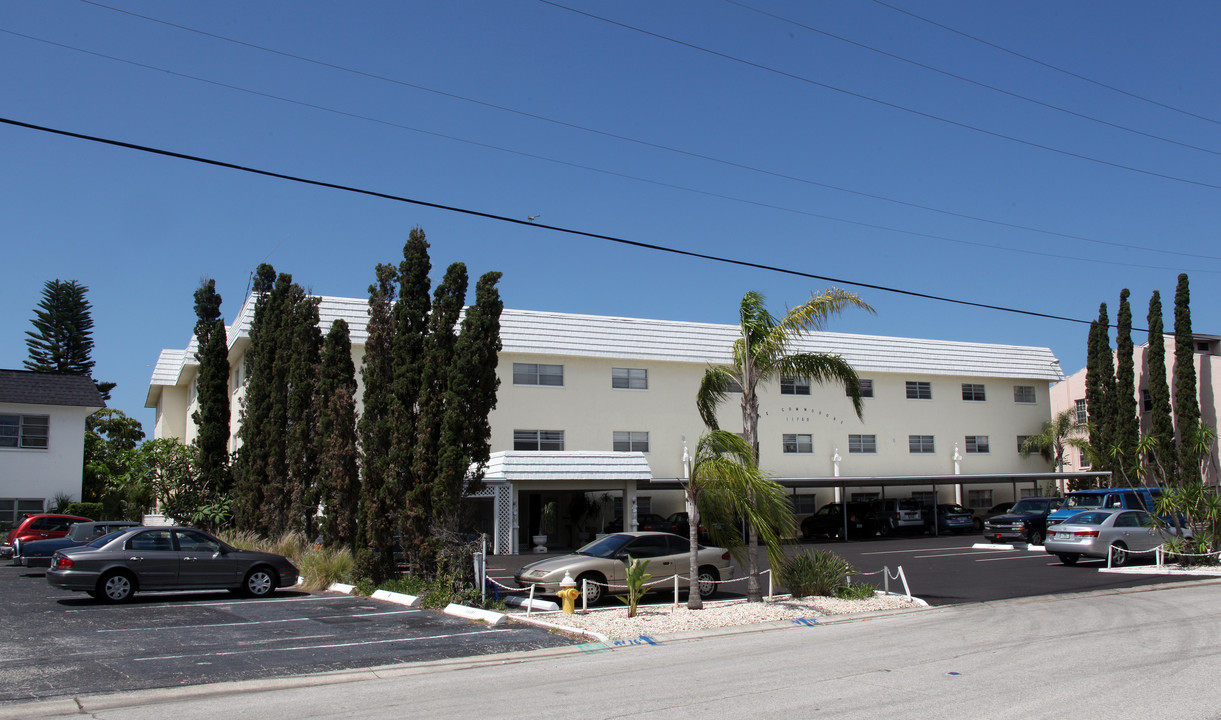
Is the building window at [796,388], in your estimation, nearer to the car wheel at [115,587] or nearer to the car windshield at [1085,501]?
the car windshield at [1085,501]

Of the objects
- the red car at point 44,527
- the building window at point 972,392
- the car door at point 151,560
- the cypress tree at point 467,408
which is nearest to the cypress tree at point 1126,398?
the building window at point 972,392

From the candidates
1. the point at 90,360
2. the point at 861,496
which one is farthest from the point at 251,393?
the point at 90,360

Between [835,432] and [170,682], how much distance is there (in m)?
36.1

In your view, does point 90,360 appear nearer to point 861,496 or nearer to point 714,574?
point 861,496

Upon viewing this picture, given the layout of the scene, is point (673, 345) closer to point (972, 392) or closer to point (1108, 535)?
point (972, 392)

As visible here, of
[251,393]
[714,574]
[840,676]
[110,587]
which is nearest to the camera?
[840,676]

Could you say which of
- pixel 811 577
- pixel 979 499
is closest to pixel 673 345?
pixel 979 499

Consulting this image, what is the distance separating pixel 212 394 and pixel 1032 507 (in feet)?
93.4

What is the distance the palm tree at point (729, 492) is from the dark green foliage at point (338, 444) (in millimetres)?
8383

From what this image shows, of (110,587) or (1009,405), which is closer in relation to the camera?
(110,587)

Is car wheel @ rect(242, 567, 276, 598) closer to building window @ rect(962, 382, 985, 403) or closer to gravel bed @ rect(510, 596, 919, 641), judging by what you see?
gravel bed @ rect(510, 596, 919, 641)

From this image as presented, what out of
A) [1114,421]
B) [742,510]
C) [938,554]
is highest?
[1114,421]

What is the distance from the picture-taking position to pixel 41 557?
78.4 ft

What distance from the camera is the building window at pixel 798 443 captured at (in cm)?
4203
